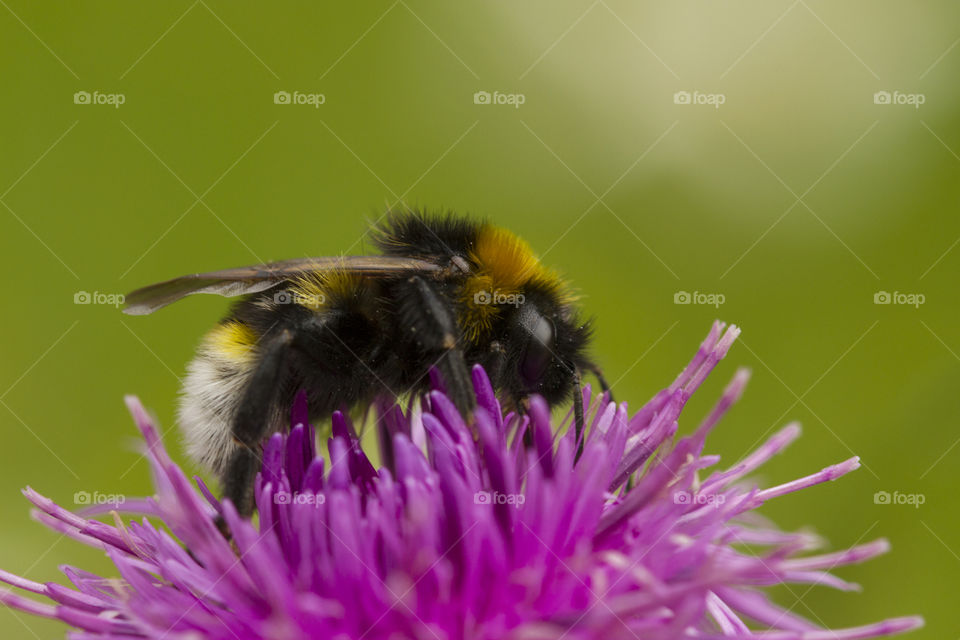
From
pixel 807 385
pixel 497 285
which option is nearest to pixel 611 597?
pixel 497 285

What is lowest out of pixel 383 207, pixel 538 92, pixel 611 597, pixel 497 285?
pixel 611 597

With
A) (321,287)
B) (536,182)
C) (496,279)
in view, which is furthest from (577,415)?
(536,182)

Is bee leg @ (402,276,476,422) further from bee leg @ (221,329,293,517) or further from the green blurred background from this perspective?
the green blurred background

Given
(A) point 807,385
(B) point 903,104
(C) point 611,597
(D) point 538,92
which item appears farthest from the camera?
(D) point 538,92

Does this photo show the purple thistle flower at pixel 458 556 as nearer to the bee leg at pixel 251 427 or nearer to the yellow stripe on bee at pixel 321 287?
the bee leg at pixel 251 427

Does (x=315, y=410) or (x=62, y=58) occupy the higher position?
(x=62, y=58)

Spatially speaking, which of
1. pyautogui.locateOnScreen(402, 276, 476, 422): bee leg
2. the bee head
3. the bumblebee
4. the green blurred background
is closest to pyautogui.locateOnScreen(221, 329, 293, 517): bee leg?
the bumblebee

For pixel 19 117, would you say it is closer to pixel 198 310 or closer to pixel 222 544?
pixel 198 310
